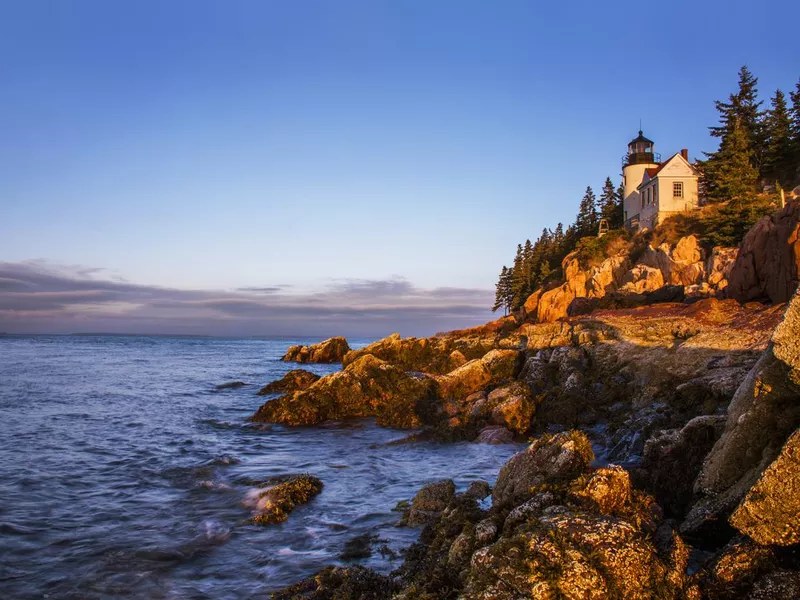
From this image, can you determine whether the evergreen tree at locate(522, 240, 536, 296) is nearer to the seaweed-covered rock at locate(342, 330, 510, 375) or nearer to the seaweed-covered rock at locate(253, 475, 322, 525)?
the seaweed-covered rock at locate(342, 330, 510, 375)

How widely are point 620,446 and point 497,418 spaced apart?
611cm

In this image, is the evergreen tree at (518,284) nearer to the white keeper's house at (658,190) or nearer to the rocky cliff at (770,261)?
Result: the white keeper's house at (658,190)

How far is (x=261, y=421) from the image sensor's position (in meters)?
24.0

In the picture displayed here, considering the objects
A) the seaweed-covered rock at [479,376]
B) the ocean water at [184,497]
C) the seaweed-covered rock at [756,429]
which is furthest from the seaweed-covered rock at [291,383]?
the seaweed-covered rock at [756,429]

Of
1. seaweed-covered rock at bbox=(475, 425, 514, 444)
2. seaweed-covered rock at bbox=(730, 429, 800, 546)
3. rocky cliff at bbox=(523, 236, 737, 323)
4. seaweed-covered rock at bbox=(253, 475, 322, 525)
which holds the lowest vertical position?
seaweed-covered rock at bbox=(475, 425, 514, 444)

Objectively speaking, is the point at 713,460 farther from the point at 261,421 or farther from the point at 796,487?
the point at 261,421

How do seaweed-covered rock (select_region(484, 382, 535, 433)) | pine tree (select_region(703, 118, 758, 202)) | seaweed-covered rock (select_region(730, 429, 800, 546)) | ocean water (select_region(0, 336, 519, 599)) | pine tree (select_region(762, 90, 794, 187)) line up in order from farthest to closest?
pine tree (select_region(762, 90, 794, 187)) → pine tree (select_region(703, 118, 758, 202)) → seaweed-covered rock (select_region(484, 382, 535, 433)) → ocean water (select_region(0, 336, 519, 599)) → seaweed-covered rock (select_region(730, 429, 800, 546))

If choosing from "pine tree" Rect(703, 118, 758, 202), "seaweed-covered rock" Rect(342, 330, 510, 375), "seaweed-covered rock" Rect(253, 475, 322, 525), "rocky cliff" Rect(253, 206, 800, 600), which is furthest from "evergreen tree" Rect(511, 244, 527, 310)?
"seaweed-covered rock" Rect(253, 475, 322, 525)

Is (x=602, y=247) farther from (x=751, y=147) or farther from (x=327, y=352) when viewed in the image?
(x=327, y=352)

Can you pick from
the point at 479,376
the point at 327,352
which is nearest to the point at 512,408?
the point at 479,376

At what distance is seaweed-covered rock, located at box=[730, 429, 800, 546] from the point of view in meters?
5.87

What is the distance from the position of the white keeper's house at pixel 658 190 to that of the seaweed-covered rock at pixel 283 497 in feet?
158

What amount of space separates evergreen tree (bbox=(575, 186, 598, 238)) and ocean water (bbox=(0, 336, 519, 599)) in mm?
54559

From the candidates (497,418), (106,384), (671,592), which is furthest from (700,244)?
(106,384)
